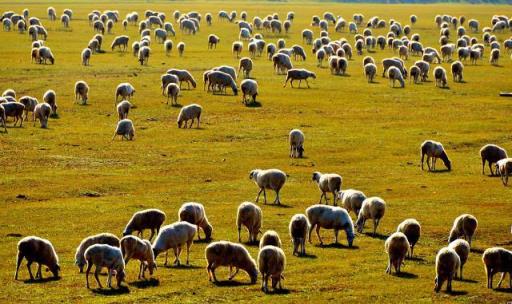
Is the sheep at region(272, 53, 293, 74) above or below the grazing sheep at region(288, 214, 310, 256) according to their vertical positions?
above

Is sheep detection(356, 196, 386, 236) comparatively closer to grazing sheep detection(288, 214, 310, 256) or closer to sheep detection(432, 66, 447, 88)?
grazing sheep detection(288, 214, 310, 256)

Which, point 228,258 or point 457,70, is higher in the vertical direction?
point 457,70

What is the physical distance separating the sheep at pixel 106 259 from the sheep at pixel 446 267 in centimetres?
852

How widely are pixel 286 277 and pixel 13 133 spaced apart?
1124 inches

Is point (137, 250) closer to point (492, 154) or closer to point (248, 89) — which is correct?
point (492, 154)

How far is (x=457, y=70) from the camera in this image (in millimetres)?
77812

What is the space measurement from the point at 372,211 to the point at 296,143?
614 inches

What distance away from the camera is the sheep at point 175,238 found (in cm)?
2850

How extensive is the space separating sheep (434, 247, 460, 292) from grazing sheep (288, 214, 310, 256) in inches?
200

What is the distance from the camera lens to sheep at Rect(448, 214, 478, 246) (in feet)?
104

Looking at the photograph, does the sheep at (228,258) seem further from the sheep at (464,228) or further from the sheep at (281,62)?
the sheep at (281,62)

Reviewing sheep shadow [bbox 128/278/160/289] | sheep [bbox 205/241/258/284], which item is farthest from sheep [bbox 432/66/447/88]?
sheep shadow [bbox 128/278/160/289]

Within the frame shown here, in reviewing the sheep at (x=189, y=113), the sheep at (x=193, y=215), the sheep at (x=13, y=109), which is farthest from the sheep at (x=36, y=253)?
the sheep at (x=189, y=113)

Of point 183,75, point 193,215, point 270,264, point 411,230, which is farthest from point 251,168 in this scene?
point 183,75
